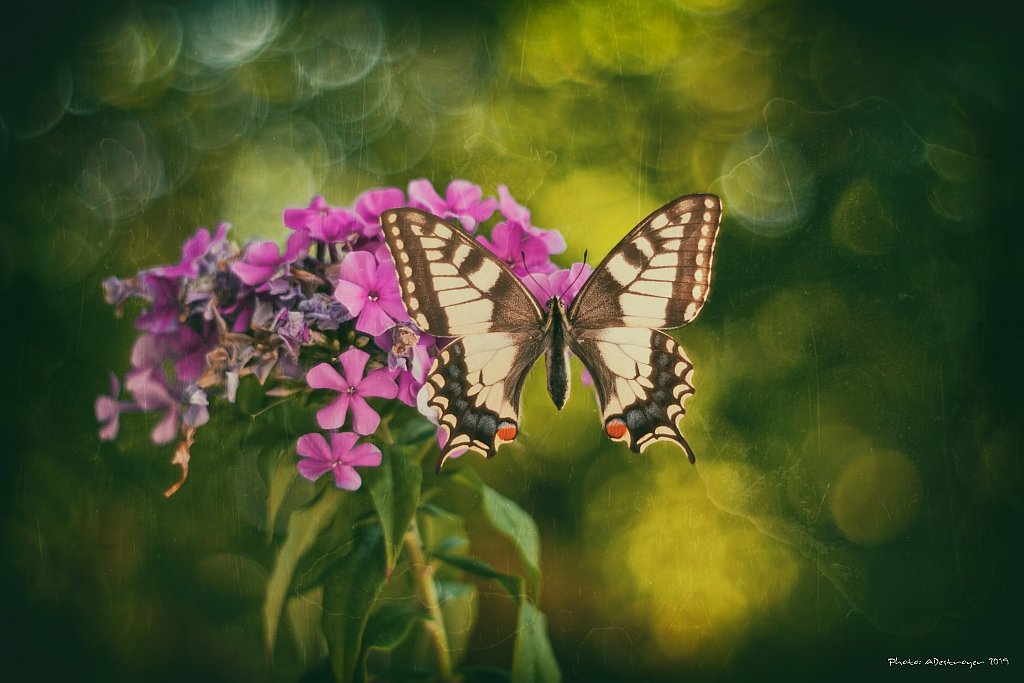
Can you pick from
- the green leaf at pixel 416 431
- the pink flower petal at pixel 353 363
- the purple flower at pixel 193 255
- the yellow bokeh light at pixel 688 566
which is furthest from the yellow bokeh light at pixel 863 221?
the purple flower at pixel 193 255

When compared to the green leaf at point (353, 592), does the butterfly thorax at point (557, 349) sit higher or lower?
higher

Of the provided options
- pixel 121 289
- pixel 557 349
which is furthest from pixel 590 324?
pixel 121 289

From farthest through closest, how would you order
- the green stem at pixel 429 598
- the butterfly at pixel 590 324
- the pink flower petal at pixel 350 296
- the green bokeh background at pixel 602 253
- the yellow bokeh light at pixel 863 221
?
the yellow bokeh light at pixel 863 221, the green bokeh background at pixel 602 253, the green stem at pixel 429 598, the butterfly at pixel 590 324, the pink flower petal at pixel 350 296

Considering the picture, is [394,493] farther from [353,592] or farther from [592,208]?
[592,208]

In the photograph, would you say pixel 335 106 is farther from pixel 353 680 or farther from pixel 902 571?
pixel 902 571

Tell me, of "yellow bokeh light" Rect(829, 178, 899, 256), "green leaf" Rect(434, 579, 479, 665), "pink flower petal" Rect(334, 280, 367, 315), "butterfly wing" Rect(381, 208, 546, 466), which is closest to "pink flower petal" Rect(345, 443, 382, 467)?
"butterfly wing" Rect(381, 208, 546, 466)

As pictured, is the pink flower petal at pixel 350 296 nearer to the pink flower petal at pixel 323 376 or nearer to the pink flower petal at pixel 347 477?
the pink flower petal at pixel 323 376

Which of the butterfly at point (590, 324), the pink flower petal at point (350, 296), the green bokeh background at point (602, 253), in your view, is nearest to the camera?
the pink flower petal at point (350, 296)
